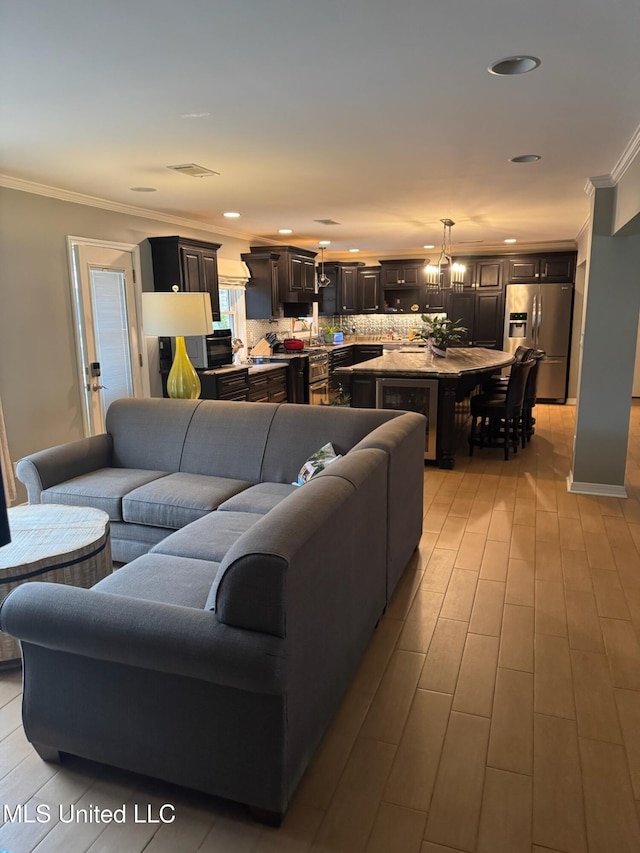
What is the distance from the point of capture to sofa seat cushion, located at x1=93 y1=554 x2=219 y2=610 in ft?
6.89

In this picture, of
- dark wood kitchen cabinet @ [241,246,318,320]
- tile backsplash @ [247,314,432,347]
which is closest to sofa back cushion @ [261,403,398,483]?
dark wood kitchen cabinet @ [241,246,318,320]

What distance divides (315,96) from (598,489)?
365 centimetres

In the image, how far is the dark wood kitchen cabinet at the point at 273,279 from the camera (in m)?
7.69

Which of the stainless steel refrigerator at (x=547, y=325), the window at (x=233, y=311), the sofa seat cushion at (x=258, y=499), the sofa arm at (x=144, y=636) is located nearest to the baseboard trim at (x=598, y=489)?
the sofa seat cushion at (x=258, y=499)

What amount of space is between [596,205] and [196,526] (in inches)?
147

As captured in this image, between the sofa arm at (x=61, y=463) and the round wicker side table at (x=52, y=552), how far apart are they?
0.59 meters

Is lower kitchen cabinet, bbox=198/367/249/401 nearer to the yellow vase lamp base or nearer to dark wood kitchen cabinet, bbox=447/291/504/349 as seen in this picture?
the yellow vase lamp base

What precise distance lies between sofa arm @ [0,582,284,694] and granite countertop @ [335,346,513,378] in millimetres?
4118

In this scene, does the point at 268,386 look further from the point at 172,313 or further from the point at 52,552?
the point at 52,552

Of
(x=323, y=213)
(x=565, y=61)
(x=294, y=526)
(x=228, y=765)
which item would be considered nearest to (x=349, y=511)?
(x=294, y=526)

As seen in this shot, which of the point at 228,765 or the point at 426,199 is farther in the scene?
the point at 426,199

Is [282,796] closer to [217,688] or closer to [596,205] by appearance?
[217,688]

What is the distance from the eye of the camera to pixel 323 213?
5.84 metres

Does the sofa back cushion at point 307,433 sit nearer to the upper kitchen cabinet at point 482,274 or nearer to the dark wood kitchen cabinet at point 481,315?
the dark wood kitchen cabinet at point 481,315
